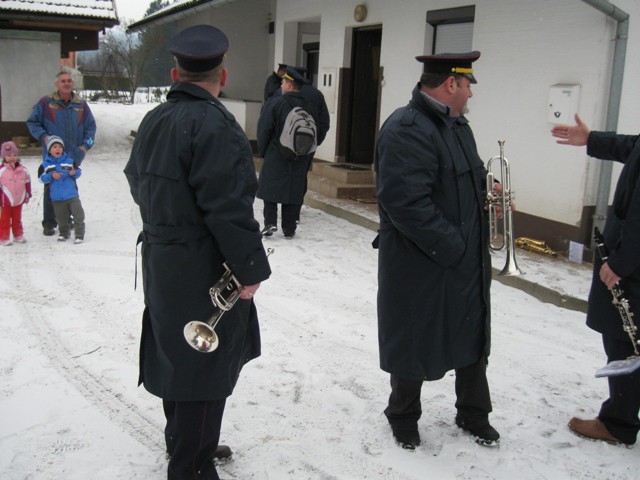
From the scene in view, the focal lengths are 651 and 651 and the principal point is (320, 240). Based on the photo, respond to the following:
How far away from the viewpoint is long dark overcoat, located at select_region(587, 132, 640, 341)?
3062 millimetres

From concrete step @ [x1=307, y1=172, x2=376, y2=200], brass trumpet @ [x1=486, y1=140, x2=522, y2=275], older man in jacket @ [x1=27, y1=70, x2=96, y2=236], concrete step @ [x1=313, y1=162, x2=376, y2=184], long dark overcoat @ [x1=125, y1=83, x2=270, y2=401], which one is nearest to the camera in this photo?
long dark overcoat @ [x1=125, y1=83, x2=270, y2=401]

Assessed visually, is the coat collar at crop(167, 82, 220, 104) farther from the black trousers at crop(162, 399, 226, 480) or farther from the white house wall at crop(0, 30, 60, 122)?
the white house wall at crop(0, 30, 60, 122)

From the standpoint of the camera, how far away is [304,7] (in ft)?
38.8

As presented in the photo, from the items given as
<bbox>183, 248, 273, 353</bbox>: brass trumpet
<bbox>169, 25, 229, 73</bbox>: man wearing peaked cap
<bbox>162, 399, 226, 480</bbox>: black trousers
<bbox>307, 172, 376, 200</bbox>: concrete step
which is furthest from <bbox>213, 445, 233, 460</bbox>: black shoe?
<bbox>307, 172, 376, 200</bbox>: concrete step

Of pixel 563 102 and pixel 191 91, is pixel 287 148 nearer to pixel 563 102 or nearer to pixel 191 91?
pixel 563 102

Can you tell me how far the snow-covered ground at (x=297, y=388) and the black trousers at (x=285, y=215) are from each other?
3.40 feet

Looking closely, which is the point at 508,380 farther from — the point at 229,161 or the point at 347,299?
the point at 229,161

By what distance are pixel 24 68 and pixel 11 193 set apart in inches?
297

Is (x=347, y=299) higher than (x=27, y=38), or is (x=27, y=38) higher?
(x=27, y=38)

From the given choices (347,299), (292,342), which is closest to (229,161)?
(292,342)

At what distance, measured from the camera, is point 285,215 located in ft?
24.5

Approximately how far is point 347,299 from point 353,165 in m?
5.29

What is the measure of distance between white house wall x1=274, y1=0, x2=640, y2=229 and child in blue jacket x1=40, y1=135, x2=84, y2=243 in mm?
4636

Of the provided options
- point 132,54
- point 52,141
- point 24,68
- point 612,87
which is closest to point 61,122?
point 52,141
